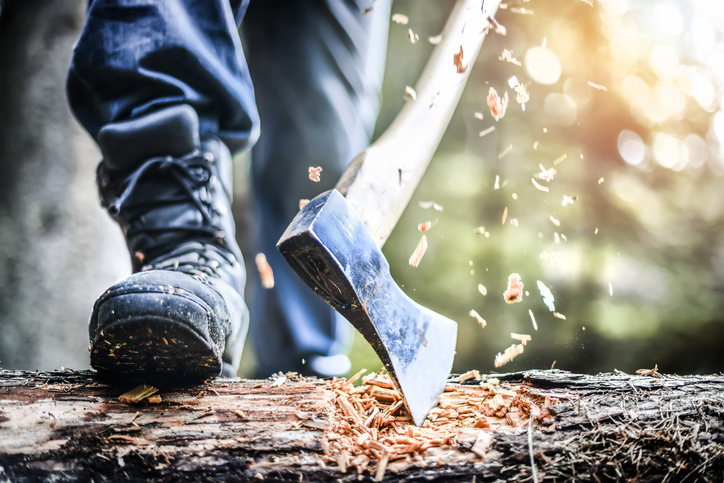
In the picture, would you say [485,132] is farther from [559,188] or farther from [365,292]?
[365,292]

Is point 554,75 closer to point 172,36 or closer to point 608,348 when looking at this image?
point 608,348

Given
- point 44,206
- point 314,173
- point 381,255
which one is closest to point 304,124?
point 314,173

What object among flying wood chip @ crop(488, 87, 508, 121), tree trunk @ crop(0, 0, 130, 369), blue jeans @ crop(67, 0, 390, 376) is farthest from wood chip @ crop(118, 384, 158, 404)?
tree trunk @ crop(0, 0, 130, 369)

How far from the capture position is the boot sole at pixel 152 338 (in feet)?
2.64

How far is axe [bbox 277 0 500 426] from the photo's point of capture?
2.57 feet

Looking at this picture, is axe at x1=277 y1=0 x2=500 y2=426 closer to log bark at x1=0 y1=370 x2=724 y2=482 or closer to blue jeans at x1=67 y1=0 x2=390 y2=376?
log bark at x1=0 y1=370 x2=724 y2=482

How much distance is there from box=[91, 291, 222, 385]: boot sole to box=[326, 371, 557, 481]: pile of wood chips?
316 millimetres

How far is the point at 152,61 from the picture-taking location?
1201 millimetres

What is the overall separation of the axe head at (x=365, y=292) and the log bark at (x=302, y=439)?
0.12 m

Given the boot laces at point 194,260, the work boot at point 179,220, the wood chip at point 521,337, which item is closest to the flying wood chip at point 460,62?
the work boot at point 179,220

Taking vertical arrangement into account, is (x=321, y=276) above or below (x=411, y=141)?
below

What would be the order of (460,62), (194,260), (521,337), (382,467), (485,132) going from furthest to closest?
(485,132), (521,337), (460,62), (194,260), (382,467)

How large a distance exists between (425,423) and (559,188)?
2.88m

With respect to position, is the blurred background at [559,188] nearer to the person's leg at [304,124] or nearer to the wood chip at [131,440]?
the person's leg at [304,124]
